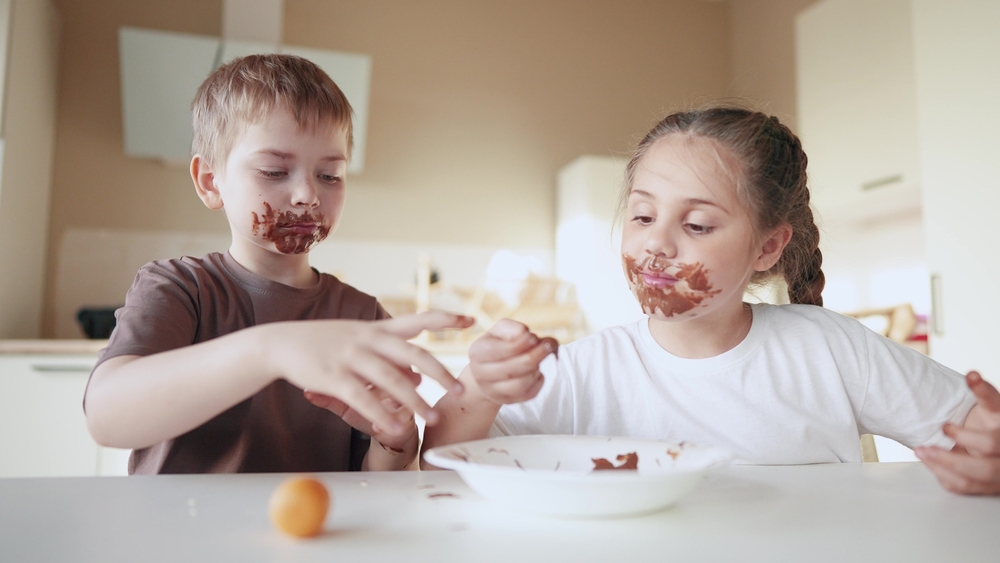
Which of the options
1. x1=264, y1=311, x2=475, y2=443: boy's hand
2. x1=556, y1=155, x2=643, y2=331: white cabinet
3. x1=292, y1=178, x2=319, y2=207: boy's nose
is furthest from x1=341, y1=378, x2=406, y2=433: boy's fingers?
x1=556, y1=155, x2=643, y2=331: white cabinet

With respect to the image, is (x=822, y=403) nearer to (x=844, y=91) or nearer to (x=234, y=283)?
(x=234, y=283)

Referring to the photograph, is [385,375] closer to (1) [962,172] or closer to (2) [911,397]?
(2) [911,397]

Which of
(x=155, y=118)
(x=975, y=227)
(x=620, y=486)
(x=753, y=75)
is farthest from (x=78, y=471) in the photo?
(x=753, y=75)

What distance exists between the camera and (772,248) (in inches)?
38.5

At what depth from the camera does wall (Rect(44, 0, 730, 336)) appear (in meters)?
3.28

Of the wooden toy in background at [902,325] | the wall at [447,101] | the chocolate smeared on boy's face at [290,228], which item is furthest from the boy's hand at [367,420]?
the wall at [447,101]

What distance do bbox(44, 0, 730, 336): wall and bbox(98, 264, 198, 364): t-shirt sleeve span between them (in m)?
2.73

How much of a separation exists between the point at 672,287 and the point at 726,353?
0.49ft

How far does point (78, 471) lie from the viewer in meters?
2.13

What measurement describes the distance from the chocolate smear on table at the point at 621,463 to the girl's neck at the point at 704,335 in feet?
1.17

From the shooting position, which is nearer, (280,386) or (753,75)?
(280,386)

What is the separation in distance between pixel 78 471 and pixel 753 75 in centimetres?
391

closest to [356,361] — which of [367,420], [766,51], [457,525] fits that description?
[457,525]

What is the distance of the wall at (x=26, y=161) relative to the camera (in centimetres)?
258
